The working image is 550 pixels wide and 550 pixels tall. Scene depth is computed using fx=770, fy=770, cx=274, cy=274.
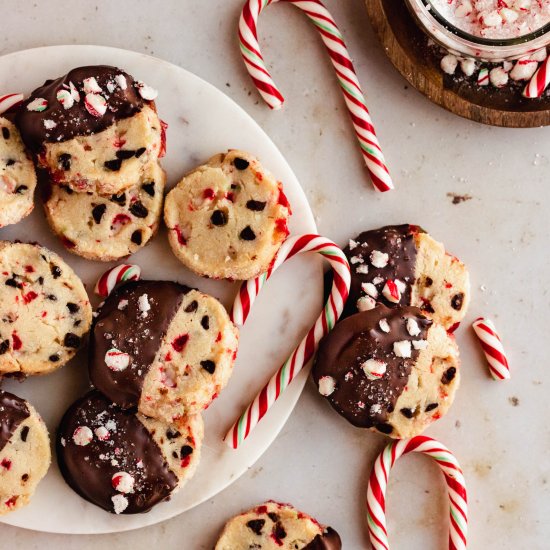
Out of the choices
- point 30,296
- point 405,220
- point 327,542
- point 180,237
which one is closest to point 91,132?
point 180,237

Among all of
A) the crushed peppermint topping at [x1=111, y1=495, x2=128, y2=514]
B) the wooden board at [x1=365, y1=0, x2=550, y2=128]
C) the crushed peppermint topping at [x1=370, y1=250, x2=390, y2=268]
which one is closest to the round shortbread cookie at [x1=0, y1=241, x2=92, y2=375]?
the crushed peppermint topping at [x1=111, y1=495, x2=128, y2=514]

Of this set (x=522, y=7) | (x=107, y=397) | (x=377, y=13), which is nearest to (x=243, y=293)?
(x=107, y=397)

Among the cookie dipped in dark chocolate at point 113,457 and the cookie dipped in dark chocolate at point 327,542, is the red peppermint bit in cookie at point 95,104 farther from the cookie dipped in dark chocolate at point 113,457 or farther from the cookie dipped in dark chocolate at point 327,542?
the cookie dipped in dark chocolate at point 327,542

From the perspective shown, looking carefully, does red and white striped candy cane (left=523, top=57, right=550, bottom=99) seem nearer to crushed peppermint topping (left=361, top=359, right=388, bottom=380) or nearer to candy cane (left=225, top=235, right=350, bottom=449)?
candy cane (left=225, top=235, right=350, bottom=449)

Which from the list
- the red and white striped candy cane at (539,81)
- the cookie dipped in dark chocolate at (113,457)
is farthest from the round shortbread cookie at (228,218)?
the red and white striped candy cane at (539,81)

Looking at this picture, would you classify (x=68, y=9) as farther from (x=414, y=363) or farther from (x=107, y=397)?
(x=414, y=363)

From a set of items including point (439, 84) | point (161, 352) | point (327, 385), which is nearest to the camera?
point (161, 352)

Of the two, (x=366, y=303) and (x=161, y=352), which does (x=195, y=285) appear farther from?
(x=366, y=303)
